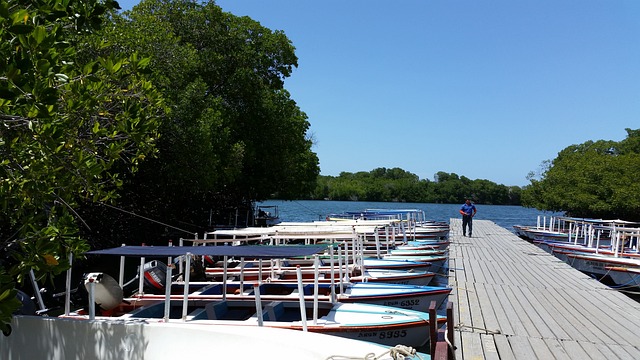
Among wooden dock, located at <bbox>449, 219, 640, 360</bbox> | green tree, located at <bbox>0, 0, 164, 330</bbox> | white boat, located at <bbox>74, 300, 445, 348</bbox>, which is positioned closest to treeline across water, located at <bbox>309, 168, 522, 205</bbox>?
wooden dock, located at <bbox>449, 219, 640, 360</bbox>

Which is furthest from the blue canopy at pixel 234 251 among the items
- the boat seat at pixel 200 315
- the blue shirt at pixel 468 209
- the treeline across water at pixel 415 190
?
the treeline across water at pixel 415 190

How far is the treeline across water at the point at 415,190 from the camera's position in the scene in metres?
117

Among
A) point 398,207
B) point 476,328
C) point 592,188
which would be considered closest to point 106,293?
point 476,328

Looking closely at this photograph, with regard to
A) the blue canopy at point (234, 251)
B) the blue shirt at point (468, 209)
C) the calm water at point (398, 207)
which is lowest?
the calm water at point (398, 207)

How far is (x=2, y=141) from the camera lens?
192 inches

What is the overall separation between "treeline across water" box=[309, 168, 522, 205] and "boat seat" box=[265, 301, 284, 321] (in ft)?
338

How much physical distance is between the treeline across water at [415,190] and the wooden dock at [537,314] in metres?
99.3

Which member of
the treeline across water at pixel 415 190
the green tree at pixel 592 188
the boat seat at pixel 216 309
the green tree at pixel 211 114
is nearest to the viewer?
the boat seat at pixel 216 309

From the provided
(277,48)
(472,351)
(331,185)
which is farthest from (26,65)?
(331,185)

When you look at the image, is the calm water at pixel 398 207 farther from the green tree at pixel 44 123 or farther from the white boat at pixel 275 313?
the green tree at pixel 44 123

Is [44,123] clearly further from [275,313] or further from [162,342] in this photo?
[275,313]

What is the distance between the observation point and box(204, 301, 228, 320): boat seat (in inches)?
349

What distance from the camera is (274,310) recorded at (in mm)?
9172

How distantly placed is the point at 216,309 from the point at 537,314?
5844mm
